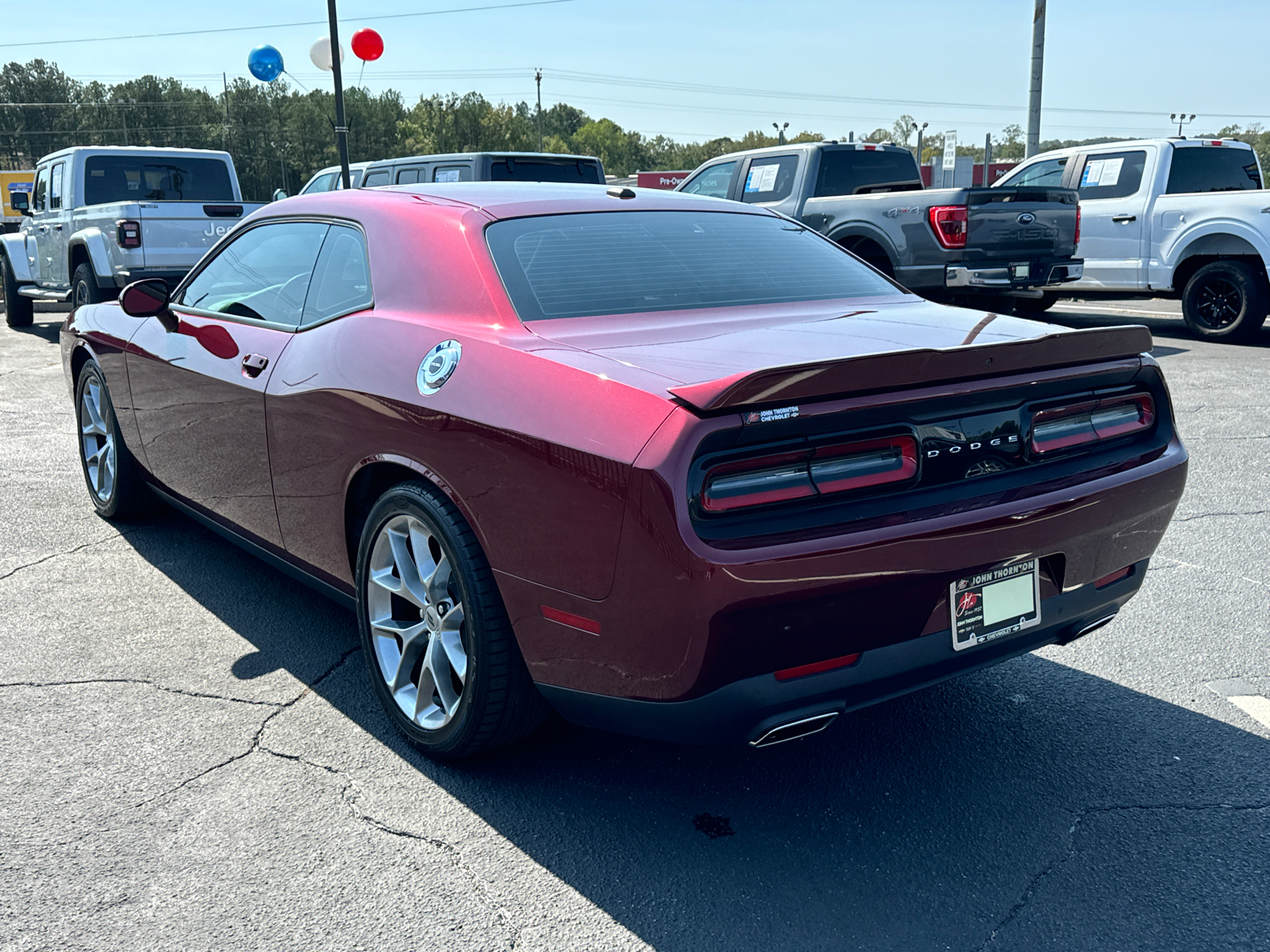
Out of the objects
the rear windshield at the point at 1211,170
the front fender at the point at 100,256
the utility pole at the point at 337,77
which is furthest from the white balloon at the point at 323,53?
the rear windshield at the point at 1211,170

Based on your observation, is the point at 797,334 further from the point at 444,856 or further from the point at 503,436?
the point at 444,856

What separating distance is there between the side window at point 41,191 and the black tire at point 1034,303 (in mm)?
11877

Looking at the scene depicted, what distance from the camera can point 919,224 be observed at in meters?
10.1

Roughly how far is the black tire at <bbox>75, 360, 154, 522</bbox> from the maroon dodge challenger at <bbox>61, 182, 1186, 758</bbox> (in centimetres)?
144

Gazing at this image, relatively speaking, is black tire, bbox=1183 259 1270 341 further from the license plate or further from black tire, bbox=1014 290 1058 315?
the license plate

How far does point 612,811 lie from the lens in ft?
9.23

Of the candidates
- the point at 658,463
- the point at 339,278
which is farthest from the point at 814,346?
the point at 339,278

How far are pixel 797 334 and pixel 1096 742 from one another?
4.82 ft

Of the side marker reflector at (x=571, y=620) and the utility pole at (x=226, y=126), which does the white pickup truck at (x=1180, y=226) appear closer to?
the side marker reflector at (x=571, y=620)

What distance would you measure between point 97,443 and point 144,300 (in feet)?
4.38

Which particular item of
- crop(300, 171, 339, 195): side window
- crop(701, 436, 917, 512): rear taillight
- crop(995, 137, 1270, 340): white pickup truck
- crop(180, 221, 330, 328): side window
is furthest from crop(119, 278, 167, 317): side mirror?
crop(300, 171, 339, 195): side window

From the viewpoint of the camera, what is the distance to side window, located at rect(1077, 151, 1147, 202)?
1177cm

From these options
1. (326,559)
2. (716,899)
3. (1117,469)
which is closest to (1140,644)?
(1117,469)

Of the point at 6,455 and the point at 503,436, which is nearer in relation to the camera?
the point at 503,436
